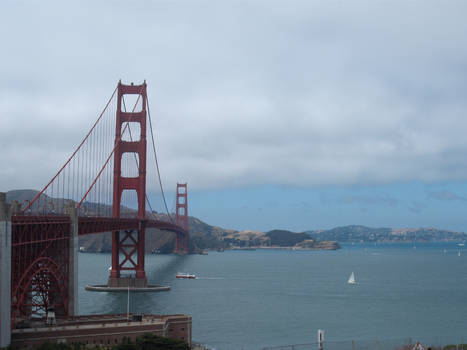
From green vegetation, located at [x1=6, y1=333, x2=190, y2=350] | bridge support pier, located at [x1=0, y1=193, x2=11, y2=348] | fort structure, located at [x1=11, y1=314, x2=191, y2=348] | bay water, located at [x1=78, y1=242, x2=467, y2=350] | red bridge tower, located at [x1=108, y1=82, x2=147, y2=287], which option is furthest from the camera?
red bridge tower, located at [x1=108, y1=82, x2=147, y2=287]

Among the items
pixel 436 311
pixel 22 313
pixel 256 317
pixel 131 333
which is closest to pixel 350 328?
pixel 256 317

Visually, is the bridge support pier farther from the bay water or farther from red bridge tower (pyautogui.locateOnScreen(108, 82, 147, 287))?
red bridge tower (pyautogui.locateOnScreen(108, 82, 147, 287))

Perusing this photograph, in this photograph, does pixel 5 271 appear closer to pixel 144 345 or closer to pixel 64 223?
pixel 144 345

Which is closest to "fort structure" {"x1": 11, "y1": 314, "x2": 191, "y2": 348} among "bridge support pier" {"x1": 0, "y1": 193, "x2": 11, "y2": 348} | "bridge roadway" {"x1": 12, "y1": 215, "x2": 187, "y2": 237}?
"bridge support pier" {"x1": 0, "y1": 193, "x2": 11, "y2": 348}

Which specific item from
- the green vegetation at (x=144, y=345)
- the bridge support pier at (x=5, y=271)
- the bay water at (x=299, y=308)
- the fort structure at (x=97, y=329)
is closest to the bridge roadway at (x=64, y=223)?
the bridge support pier at (x=5, y=271)

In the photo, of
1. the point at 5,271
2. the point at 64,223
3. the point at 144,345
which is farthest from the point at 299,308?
the point at 5,271

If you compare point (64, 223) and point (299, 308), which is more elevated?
point (64, 223)

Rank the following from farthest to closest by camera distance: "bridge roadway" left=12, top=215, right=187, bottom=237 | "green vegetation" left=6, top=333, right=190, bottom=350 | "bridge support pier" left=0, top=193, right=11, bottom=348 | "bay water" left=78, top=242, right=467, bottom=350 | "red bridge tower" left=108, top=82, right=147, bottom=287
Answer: "red bridge tower" left=108, top=82, right=147, bottom=287, "bay water" left=78, top=242, right=467, bottom=350, "bridge roadway" left=12, top=215, right=187, bottom=237, "green vegetation" left=6, top=333, right=190, bottom=350, "bridge support pier" left=0, top=193, right=11, bottom=348

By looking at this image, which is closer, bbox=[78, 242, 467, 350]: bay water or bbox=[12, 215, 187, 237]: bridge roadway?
bbox=[12, 215, 187, 237]: bridge roadway

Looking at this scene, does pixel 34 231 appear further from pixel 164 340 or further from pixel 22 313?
pixel 164 340
